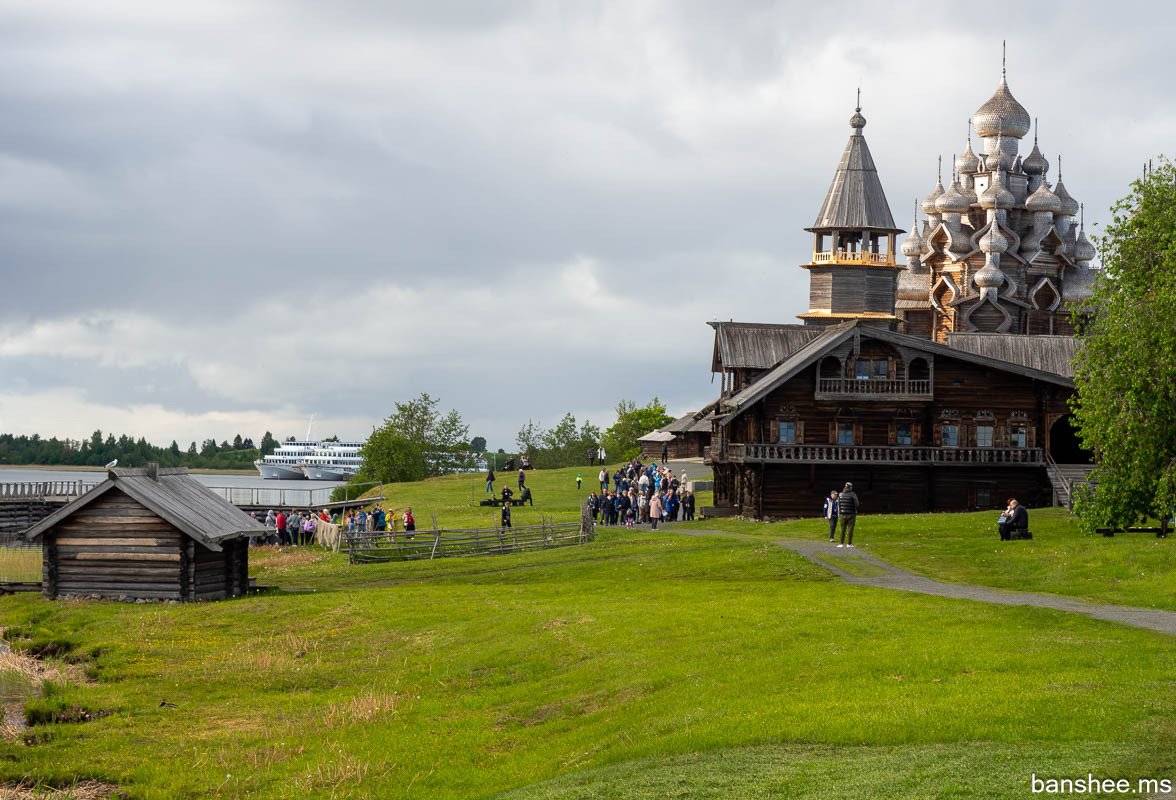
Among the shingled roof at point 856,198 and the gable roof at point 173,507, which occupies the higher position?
the shingled roof at point 856,198

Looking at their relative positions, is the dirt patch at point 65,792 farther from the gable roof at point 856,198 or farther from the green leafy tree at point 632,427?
the green leafy tree at point 632,427

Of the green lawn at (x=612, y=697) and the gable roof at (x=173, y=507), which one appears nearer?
the green lawn at (x=612, y=697)

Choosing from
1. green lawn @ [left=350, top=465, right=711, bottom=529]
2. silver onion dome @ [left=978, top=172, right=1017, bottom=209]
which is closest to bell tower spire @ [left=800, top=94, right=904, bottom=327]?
green lawn @ [left=350, top=465, right=711, bottom=529]

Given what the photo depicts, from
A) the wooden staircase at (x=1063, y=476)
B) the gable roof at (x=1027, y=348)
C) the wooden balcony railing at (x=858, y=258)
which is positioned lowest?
the wooden staircase at (x=1063, y=476)

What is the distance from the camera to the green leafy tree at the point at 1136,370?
39.3 meters

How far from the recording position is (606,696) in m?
22.4

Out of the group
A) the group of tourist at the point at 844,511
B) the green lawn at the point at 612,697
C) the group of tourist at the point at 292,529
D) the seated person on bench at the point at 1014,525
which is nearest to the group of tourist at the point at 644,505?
the group of tourist at the point at 844,511

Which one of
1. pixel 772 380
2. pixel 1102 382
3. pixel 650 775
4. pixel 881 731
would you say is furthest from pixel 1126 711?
pixel 772 380

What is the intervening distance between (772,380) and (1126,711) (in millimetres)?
40762

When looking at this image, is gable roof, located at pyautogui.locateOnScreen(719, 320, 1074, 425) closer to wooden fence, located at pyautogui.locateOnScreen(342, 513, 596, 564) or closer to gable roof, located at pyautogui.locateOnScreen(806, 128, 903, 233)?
wooden fence, located at pyautogui.locateOnScreen(342, 513, 596, 564)

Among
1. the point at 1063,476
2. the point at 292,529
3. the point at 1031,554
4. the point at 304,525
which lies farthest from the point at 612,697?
the point at 292,529

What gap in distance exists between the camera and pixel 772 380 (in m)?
58.2

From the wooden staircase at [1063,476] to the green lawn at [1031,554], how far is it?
5767 mm

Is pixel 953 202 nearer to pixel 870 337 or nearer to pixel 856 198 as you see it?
pixel 856 198
